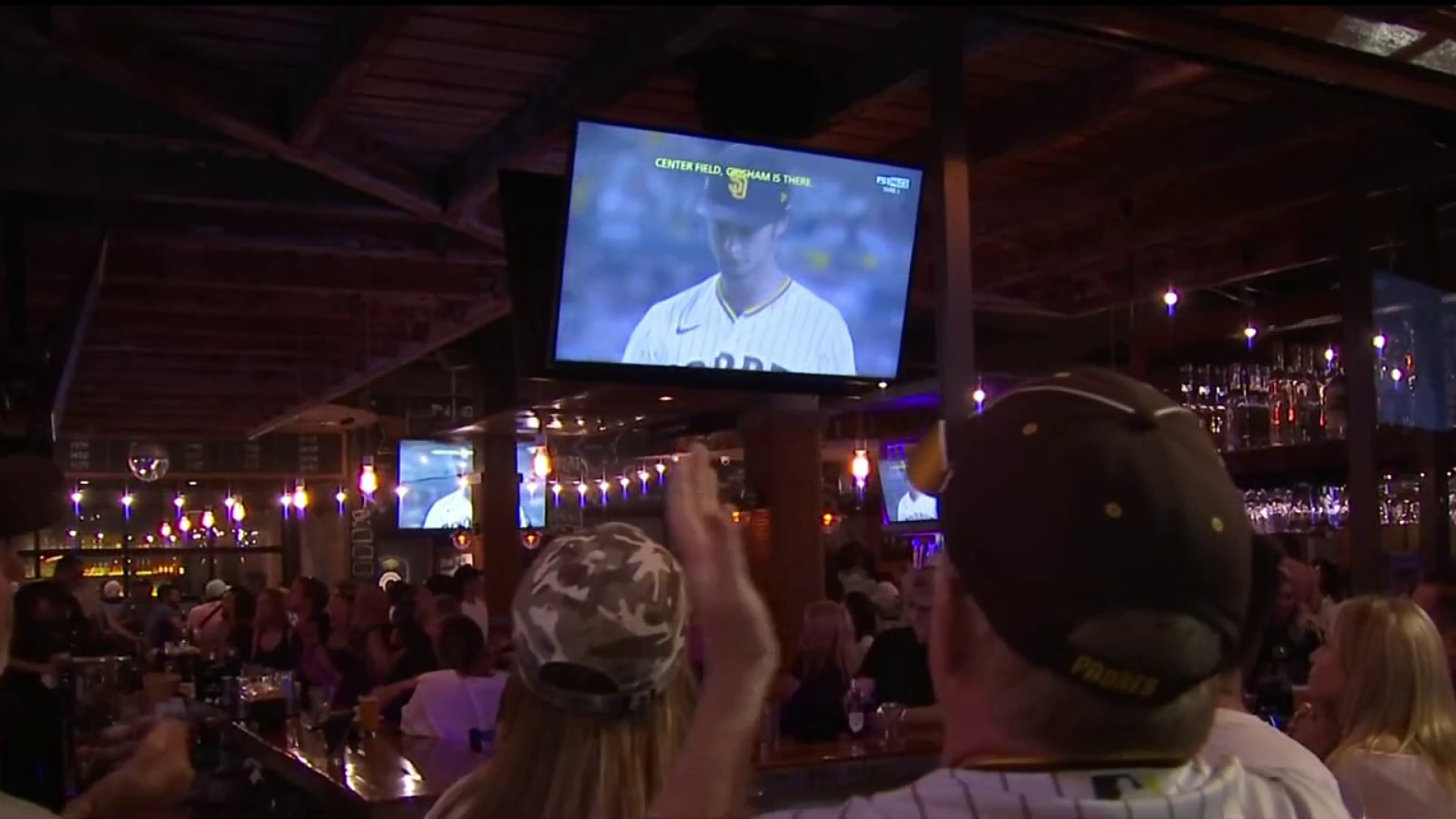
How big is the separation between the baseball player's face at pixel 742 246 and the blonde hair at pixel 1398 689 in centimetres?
173

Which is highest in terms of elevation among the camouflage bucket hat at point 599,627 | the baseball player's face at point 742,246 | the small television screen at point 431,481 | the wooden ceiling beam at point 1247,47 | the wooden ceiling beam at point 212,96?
the wooden ceiling beam at point 212,96

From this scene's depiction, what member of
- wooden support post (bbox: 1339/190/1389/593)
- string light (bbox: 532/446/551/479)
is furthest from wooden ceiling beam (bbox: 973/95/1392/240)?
string light (bbox: 532/446/551/479)

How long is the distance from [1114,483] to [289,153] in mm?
3618

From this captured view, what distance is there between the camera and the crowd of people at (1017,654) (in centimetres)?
117

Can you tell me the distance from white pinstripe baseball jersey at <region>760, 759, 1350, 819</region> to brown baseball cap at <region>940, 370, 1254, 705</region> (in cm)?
8

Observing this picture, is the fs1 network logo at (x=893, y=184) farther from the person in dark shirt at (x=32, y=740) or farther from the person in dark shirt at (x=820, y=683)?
the person in dark shirt at (x=32, y=740)

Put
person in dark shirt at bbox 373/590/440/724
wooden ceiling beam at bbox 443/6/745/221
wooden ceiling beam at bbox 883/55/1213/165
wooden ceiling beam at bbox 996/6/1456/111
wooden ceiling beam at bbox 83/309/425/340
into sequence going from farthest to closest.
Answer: wooden ceiling beam at bbox 83/309/425/340
person in dark shirt at bbox 373/590/440/724
wooden ceiling beam at bbox 883/55/1213/165
wooden ceiling beam at bbox 443/6/745/221
wooden ceiling beam at bbox 996/6/1456/111

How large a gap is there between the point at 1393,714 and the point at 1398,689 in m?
0.05

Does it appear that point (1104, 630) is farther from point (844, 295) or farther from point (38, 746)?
point (38, 746)

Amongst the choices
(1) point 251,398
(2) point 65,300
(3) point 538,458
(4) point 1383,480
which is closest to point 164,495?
(1) point 251,398

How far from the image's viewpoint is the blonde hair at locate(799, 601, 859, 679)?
6.00 metres

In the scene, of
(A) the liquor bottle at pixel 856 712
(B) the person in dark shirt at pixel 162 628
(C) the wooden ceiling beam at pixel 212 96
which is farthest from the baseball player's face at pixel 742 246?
(B) the person in dark shirt at pixel 162 628

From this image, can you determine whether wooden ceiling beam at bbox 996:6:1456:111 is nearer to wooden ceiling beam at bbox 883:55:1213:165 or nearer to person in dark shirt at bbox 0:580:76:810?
wooden ceiling beam at bbox 883:55:1213:165

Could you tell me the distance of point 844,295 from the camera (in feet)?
13.1
